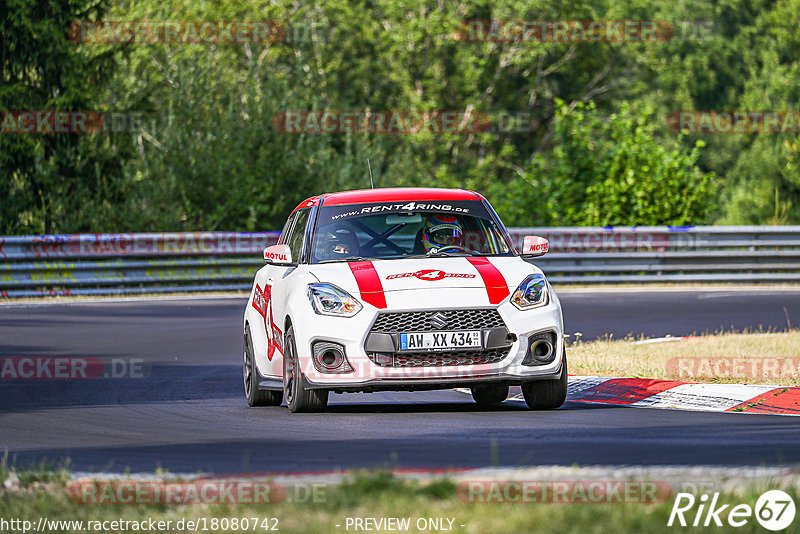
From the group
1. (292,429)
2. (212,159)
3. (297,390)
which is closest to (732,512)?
(292,429)

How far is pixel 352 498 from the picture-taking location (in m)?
5.82

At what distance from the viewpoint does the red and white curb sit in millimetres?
10453

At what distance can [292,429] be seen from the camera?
942 centimetres

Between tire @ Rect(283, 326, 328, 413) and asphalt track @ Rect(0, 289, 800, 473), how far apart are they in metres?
0.15

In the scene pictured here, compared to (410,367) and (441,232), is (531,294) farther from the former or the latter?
(441,232)

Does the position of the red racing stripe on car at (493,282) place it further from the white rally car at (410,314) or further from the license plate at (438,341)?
the license plate at (438,341)

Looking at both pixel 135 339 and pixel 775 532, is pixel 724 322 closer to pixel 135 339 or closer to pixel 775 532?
pixel 135 339

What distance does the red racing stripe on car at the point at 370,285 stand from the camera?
9.95 meters

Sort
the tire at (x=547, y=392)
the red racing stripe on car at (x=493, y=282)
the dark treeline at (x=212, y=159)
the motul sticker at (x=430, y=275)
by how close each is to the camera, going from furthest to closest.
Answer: the dark treeline at (x=212, y=159) → the tire at (x=547, y=392) → the motul sticker at (x=430, y=275) → the red racing stripe on car at (x=493, y=282)

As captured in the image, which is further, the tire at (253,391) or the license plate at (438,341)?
the tire at (253,391)

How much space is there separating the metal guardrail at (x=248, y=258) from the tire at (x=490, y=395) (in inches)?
563

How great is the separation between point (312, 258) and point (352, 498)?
17.2ft

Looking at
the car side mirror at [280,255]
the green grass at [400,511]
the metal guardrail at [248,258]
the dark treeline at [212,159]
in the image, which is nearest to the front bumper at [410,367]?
the car side mirror at [280,255]

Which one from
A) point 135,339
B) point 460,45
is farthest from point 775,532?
Answer: point 460,45
